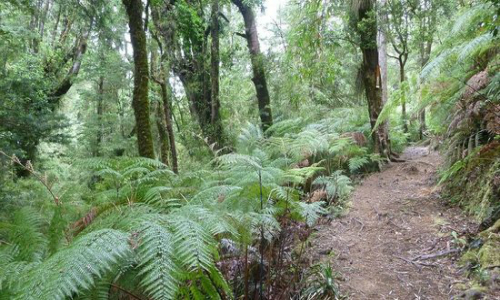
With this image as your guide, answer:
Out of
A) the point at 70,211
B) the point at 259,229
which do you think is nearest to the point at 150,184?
the point at 70,211

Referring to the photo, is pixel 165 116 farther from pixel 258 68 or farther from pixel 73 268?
pixel 73 268

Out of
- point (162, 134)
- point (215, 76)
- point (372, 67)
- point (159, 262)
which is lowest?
point (159, 262)

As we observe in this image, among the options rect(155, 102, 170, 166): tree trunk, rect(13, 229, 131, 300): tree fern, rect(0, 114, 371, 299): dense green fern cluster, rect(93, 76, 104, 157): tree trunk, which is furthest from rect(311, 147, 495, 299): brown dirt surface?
rect(93, 76, 104, 157): tree trunk

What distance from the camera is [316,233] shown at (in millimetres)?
3576

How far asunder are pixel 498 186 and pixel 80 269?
10.1ft

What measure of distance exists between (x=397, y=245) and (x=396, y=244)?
24mm

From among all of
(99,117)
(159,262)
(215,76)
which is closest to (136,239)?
(159,262)

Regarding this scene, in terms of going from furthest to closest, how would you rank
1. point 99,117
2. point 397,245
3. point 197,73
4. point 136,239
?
point 99,117
point 197,73
point 397,245
point 136,239

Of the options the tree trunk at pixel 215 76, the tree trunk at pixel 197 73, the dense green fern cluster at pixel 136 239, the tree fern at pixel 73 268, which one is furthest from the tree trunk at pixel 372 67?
the tree fern at pixel 73 268

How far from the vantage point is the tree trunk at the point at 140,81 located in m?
4.13

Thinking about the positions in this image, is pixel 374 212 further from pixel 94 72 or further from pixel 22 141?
pixel 94 72

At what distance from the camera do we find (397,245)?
305 centimetres

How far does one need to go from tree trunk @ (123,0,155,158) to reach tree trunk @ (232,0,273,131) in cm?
458

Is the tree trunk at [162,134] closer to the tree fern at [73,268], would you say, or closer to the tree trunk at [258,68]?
the tree trunk at [258,68]
